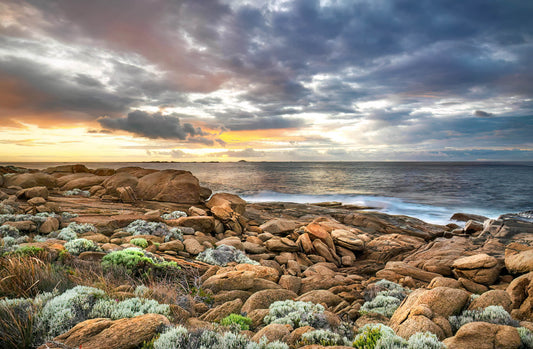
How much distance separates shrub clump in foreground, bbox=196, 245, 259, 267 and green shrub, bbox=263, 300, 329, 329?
15.9ft

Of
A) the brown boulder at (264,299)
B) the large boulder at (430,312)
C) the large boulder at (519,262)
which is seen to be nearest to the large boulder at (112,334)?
the brown boulder at (264,299)

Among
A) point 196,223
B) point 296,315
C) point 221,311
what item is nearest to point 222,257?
point 221,311

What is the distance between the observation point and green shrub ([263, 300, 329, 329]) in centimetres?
606

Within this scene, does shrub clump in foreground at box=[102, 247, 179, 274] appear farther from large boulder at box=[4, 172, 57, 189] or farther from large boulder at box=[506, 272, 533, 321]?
large boulder at box=[4, 172, 57, 189]

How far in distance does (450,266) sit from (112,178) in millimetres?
28793

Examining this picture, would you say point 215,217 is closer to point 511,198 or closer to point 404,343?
point 404,343

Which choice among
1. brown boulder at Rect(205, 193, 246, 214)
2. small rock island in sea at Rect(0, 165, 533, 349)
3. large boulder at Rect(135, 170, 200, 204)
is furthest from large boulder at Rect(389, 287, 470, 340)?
large boulder at Rect(135, 170, 200, 204)

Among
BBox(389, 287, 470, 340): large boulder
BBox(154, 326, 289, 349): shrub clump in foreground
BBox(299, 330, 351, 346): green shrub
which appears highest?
BBox(154, 326, 289, 349): shrub clump in foreground

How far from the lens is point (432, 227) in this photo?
944 inches

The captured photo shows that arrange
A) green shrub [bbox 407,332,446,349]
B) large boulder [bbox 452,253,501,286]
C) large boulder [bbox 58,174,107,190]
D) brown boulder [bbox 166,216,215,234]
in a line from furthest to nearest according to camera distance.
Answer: large boulder [bbox 58,174,107,190] < brown boulder [bbox 166,216,215,234] < large boulder [bbox 452,253,501,286] < green shrub [bbox 407,332,446,349]

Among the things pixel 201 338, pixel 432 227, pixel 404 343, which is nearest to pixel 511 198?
pixel 432 227

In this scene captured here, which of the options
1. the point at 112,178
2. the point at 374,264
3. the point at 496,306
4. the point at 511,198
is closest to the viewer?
the point at 496,306

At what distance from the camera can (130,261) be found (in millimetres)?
8719

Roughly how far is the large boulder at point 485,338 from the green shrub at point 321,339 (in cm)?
198
